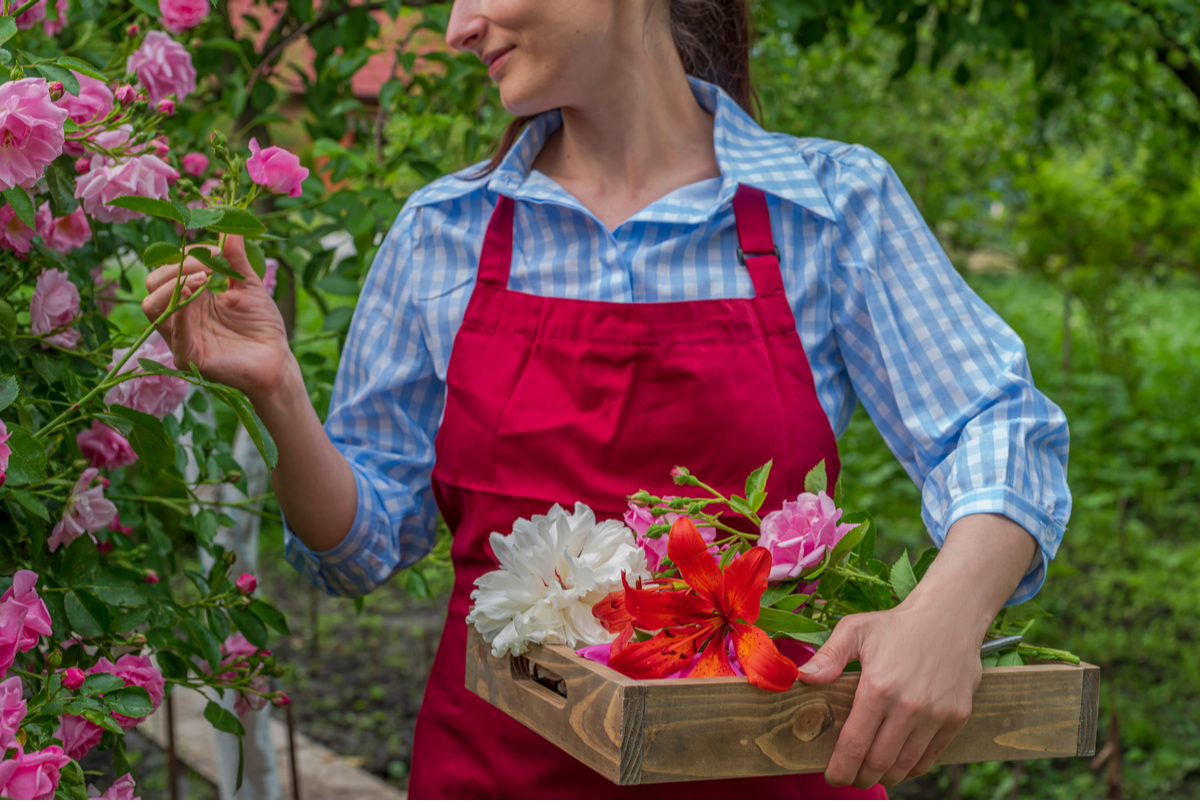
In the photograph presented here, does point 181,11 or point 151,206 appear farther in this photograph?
point 181,11

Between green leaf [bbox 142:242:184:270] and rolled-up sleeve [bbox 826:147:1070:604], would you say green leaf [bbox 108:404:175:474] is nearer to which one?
green leaf [bbox 142:242:184:270]

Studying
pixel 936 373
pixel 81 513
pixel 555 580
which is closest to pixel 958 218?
pixel 936 373

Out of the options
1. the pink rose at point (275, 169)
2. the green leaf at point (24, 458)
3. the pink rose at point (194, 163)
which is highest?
the pink rose at point (275, 169)

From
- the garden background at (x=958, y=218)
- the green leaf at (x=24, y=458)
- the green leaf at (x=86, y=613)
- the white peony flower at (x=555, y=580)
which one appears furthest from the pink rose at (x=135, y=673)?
the garden background at (x=958, y=218)

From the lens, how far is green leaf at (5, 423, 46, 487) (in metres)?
0.82

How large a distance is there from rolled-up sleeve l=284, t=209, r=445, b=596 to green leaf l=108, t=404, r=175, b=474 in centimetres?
36

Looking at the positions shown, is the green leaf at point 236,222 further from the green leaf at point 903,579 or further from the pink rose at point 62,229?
the green leaf at point 903,579

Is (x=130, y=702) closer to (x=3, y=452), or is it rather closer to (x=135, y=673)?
(x=135, y=673)

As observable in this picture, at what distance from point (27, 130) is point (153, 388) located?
0.34 metres

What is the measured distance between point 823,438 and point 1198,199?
7.00 m

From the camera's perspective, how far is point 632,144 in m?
1.35

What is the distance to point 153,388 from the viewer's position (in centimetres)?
108

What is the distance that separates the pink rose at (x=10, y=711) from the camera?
72cm

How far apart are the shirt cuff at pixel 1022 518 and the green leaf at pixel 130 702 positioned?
2.51 feet
